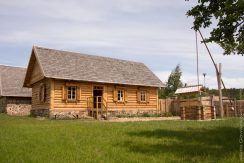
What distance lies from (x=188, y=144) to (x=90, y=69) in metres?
21.4

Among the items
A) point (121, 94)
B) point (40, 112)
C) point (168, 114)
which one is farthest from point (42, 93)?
point (168, 114)

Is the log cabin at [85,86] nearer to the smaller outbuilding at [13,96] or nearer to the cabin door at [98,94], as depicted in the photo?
the cabin door at [98,94]

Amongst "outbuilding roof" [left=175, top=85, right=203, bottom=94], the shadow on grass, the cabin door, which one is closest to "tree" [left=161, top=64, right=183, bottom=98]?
"outbuilding roof" [left=175, top=85, right=203, bottom=94]

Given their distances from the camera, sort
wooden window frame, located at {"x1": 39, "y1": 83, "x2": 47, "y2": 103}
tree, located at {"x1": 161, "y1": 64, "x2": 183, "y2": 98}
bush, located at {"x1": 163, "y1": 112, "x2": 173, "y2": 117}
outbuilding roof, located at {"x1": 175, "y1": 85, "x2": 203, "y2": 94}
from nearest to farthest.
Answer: wooden window frame, located at {"x1": 39, "y1": 83, "x2": 47, "y2": 103} < bush, located at {"x1": 163, "y1": 112, "x2": 173, "y2": 117} < outbuilding roof, located at {"x1": 175, "y1": 85, "x2": 203, "y2": 94} < tree, located at {"x1": 161, "y1": 64, "x2": 183, "y2": 98}

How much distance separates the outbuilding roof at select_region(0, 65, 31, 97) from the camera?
38.7m

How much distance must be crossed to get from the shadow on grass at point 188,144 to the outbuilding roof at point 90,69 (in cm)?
1604

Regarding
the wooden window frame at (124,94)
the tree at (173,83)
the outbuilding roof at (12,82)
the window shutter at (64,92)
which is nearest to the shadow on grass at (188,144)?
the window shutter at (64,92)

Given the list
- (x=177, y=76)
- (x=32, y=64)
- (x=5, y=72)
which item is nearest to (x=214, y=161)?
(x=32, y=64)

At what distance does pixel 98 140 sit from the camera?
40.1 feet

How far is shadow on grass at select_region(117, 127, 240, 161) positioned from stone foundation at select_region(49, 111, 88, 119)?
49.4 ft

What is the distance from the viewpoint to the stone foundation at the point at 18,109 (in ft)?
124

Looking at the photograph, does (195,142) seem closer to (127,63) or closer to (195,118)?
(195,118)

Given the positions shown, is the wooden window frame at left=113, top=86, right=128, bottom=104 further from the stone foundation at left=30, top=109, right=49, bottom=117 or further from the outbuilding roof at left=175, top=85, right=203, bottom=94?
the outbuilding roof at left=175, top=85, right=203, bottom=94

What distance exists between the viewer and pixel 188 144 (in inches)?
446
